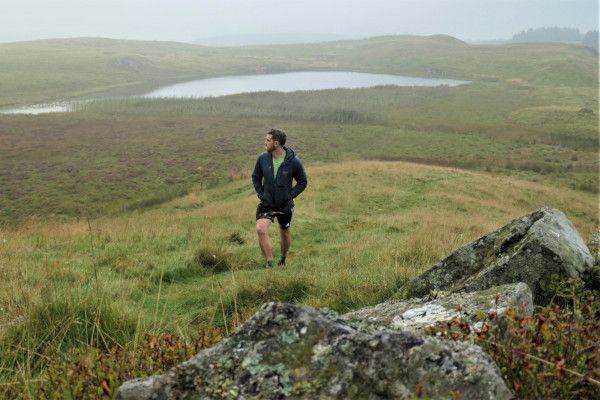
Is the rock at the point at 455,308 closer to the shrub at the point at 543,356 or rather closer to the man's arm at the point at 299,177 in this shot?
the shrub at the point at 543,356

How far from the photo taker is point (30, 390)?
280cm

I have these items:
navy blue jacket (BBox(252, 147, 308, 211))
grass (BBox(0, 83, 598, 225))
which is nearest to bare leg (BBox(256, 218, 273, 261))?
navy blue jacket (BBox(252, 147, 308, 211))

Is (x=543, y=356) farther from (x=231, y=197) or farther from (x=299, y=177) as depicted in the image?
(x=231, y=197)

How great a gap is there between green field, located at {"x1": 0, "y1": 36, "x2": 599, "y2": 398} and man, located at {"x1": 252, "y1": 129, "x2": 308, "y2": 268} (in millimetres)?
1079

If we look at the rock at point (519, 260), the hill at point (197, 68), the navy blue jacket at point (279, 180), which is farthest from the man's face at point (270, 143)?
the hill at point (197, 68)

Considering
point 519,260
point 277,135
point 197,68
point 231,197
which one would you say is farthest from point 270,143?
point 197,68

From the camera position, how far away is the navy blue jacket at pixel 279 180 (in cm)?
929

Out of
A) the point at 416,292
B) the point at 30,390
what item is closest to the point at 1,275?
the point at 30,390

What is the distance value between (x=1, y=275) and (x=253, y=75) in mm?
157795

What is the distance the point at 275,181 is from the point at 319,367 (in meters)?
7.27

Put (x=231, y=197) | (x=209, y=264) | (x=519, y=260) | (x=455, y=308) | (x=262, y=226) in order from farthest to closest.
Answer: (x=231, y=197)
(x=209, y=264)
(x=262, y=226)
(x=519, y=260)
(x=455, y=308)

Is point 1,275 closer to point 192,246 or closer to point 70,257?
point 70,257

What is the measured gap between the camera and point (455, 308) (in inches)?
137

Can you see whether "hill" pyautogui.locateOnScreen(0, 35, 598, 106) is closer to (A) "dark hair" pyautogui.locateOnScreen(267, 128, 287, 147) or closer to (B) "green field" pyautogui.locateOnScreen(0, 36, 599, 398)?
(B) "green field" pyautogui.locateOnScreen(0, 36, 599, 398)
